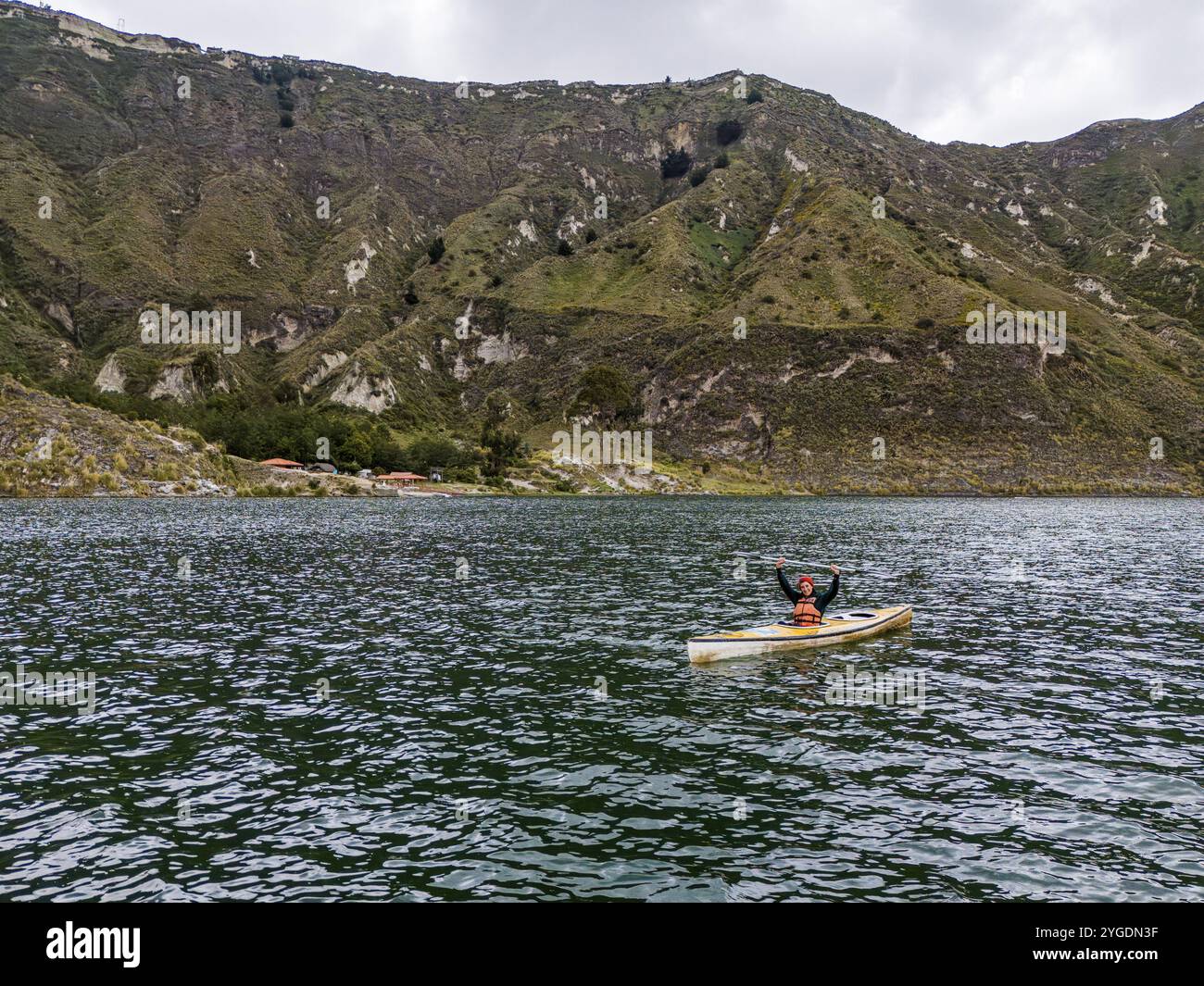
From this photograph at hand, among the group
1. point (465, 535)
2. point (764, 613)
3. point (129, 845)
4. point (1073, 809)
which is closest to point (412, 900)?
point (129, 845)

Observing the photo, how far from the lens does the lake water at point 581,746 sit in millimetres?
14281

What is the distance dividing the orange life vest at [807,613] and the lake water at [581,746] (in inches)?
73.7

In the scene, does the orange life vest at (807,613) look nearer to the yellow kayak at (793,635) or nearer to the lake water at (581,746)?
the yellow kayak at (793,635)

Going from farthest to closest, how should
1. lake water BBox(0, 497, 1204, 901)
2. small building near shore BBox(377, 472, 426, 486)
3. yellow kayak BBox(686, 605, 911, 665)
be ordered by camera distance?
1. small building near shore BBox(377, 472, 426, 486)
2. yellow kayak BBox(686, 605, 911, 665)
3. lake water BBox(0, 497, 1204, 901)

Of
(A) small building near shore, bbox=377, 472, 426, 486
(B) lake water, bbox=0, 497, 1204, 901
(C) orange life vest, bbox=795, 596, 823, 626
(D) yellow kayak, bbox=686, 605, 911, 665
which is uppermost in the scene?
(A) small building near shore, bbox=377, 472, 426, 486

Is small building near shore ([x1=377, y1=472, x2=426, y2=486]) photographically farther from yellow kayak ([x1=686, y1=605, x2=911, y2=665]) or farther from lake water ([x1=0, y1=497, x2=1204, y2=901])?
yellow kayak ([x1=686, y1=605, x2=911, y2=665])

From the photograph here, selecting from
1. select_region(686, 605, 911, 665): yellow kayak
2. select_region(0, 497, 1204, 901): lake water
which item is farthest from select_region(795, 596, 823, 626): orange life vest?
select_region(0, 497, 1204, 901): lake water

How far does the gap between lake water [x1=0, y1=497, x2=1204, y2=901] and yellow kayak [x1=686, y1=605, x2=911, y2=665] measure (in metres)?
0.87

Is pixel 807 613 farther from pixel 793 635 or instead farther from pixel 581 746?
pixel 581 746

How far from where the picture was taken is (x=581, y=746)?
2103 centimetres

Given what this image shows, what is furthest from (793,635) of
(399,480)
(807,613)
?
(399,480)

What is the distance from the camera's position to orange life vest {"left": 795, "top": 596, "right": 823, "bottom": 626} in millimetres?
33562

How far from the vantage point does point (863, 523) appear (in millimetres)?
100688

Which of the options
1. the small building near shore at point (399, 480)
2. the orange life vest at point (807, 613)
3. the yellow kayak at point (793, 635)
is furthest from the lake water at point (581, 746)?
the small building near shore at point (399, 480)
